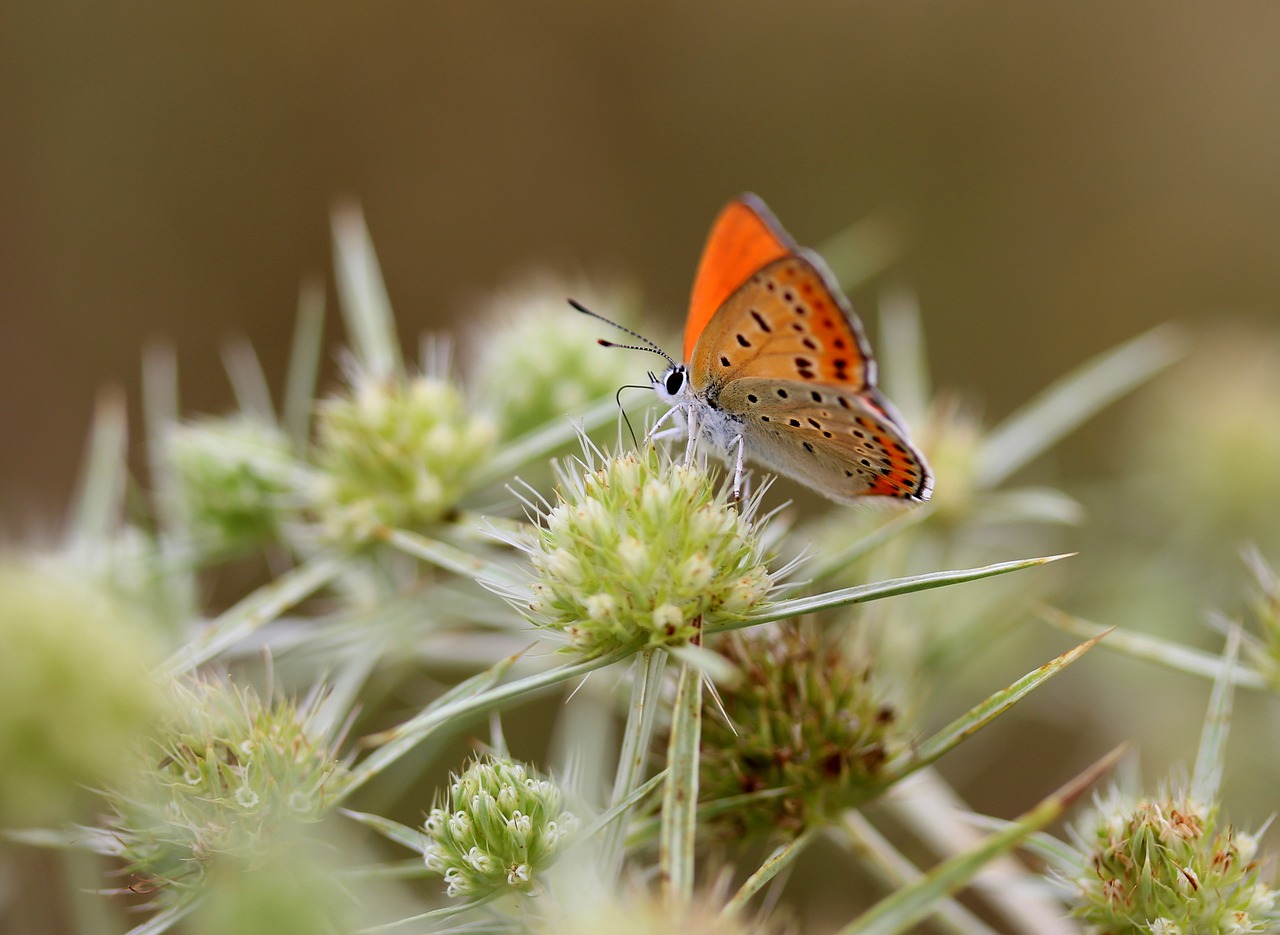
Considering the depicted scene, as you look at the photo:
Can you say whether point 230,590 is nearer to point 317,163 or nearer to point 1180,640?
point 317,163

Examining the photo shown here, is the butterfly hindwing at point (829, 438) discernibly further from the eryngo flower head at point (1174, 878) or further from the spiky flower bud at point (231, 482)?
the spiky flower bud at point (231, 482)

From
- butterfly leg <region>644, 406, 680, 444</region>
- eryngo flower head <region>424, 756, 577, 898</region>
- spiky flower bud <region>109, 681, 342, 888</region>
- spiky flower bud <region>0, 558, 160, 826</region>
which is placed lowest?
eryngo flower head <region>424, 756, 577, 898</region>

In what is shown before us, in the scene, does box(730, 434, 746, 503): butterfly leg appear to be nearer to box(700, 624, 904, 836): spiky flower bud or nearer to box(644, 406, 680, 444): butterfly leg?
box(644, 406, 680, 444): butterfly leg

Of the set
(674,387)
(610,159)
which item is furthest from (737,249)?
(610,159)

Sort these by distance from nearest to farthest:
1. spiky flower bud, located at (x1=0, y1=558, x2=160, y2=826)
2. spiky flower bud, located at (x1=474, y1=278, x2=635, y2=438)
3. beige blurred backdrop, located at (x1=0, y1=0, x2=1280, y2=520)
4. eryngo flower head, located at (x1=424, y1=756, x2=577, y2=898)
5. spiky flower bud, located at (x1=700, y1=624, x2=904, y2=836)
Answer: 1. spiky flower bud, located at (x1=0, y1=558, x2=160, y2=826)
2. eryngo flower head, located at (x1=424, y1=756, x2=577, y2=898)
3. spiky flower bud, located at (x1=700, y1=624, x2=904, y2=836)
4. spiky flower bud, located at (x1=474, y1=278, x2=635, y2=438)
5. beige blurred backdrop, located at (x1=0, y1=0, x2=1280, y2=520)

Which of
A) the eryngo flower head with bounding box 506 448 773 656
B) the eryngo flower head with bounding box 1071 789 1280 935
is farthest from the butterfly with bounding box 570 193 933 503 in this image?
the eryngo flower head with bounding box 1071 789 1280 935

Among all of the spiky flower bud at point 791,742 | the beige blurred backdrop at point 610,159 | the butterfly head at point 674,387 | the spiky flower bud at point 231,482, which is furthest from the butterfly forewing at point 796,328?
the beige blurred backdrop at point 610,159
